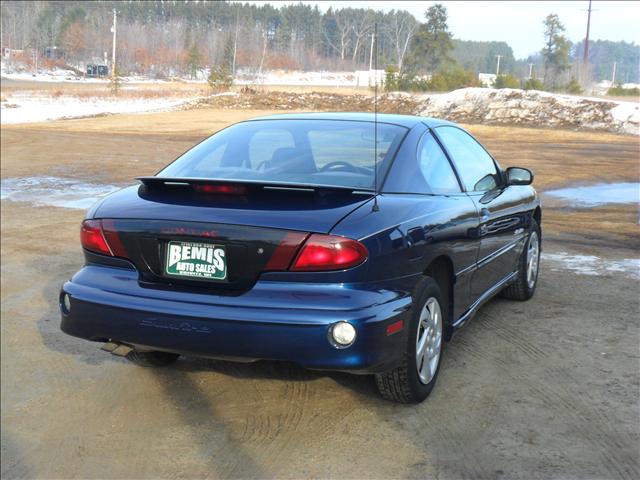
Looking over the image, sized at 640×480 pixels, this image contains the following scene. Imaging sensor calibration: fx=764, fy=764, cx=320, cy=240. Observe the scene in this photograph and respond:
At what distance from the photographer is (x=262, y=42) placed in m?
103

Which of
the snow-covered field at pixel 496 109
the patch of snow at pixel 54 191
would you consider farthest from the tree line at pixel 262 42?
the patch of snow at pixel 54 191

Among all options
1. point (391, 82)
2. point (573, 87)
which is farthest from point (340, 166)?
point (573, 87)

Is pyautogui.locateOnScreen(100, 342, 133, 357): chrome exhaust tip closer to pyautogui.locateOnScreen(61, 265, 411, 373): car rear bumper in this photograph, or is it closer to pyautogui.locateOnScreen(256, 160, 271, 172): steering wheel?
pyautogui.locateOnScreen(61, 265, 411, 373): car rear bumper

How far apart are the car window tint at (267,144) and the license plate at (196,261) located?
97 cm

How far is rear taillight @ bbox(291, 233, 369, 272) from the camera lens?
3443mm

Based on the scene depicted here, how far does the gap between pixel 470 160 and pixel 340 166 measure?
135 centimetres

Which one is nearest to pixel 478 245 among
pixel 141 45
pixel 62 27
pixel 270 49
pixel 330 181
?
pixel 330 181

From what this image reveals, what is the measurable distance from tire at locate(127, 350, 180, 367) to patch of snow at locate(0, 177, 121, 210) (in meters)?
6.66

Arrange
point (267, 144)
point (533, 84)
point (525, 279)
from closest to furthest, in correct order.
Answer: point (267, 144)
point (525, 279)
point (533, 84)

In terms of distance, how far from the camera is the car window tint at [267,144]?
4.56 meters

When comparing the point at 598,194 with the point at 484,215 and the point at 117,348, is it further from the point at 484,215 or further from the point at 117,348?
the point at 117,348

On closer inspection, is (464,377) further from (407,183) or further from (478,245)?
(407,183)

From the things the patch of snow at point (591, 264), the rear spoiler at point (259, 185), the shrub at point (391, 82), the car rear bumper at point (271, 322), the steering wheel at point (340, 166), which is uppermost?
the shrub at point (391, 82)

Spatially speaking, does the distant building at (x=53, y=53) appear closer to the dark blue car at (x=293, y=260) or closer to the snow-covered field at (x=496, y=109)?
the snow-covered field at (x=496, y=109)
